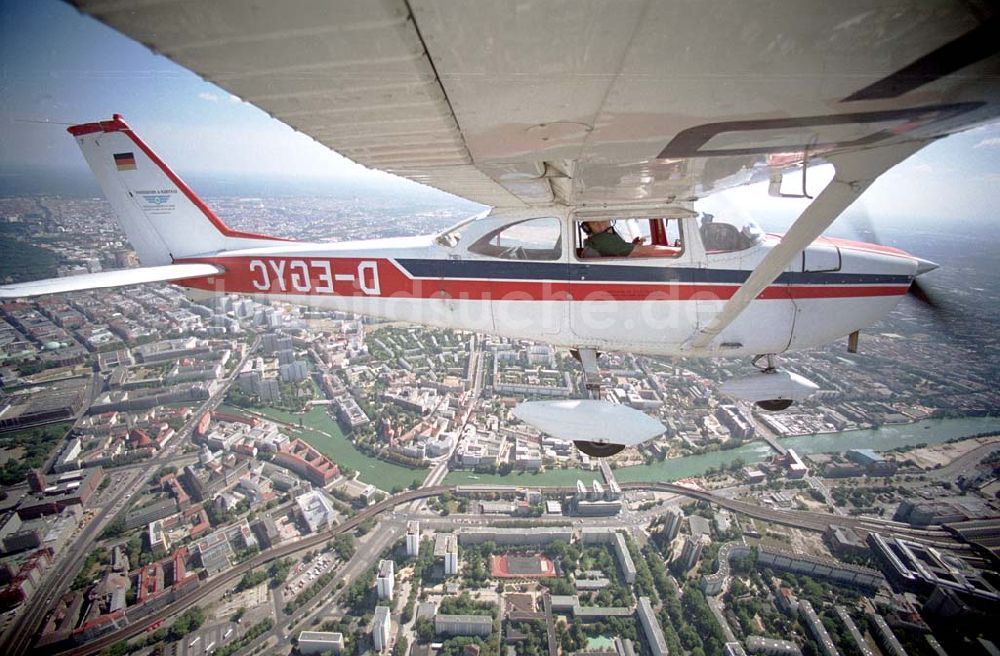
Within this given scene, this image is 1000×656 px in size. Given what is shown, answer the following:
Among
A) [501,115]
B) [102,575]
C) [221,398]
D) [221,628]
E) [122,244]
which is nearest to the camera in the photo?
[501,115]

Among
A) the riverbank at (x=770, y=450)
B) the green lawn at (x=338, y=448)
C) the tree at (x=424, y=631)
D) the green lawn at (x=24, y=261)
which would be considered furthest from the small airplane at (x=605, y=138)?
the green lawn at (x=24, y=261)

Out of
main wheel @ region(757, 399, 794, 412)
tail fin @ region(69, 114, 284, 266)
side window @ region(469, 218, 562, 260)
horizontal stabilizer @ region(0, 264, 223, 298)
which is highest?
tail fin @ region(69, 114, 284, 266)

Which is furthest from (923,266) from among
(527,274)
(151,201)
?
(151,201)

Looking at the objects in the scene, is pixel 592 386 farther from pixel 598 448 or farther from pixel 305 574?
pixel 305 574

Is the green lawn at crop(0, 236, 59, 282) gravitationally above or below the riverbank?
above

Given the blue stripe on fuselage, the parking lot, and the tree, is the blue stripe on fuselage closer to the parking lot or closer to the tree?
the tree

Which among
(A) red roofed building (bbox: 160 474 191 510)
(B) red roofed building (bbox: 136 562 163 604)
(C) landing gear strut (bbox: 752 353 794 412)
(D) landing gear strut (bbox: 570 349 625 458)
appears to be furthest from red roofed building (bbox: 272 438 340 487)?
(C) landing gear strut (bbox: 752 353 794 412)

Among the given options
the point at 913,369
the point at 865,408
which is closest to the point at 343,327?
the point at 865,408

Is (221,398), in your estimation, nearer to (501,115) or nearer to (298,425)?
(298,425)
